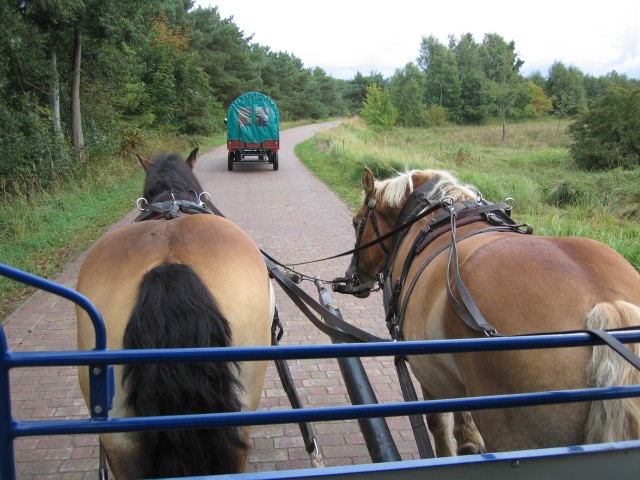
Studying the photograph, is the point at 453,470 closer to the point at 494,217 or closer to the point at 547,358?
the point at 547,358

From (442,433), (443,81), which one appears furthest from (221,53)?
(442,433)

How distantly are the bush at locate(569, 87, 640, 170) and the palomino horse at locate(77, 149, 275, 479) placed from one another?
68.9 ft

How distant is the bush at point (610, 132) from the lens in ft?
65.2

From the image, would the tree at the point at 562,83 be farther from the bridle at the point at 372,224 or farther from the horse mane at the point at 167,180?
the horse mane at the point at 167,180

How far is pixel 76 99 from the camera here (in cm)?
1480

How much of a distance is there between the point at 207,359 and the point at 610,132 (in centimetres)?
2363

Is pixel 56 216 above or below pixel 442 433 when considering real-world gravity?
above

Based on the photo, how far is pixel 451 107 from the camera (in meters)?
63.6

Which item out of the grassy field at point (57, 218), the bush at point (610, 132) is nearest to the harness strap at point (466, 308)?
the grassy field at point (57, 218)

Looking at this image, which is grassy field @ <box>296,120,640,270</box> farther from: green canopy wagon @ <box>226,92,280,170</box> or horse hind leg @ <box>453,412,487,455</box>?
horse hind leg @ <box>453,412,487,455</box>

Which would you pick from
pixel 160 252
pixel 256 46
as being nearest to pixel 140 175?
pixel 160 252

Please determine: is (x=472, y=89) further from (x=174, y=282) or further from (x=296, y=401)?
(x=174, y=282)

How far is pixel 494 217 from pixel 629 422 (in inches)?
57.1

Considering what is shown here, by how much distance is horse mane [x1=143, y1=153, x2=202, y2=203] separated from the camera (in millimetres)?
3582
